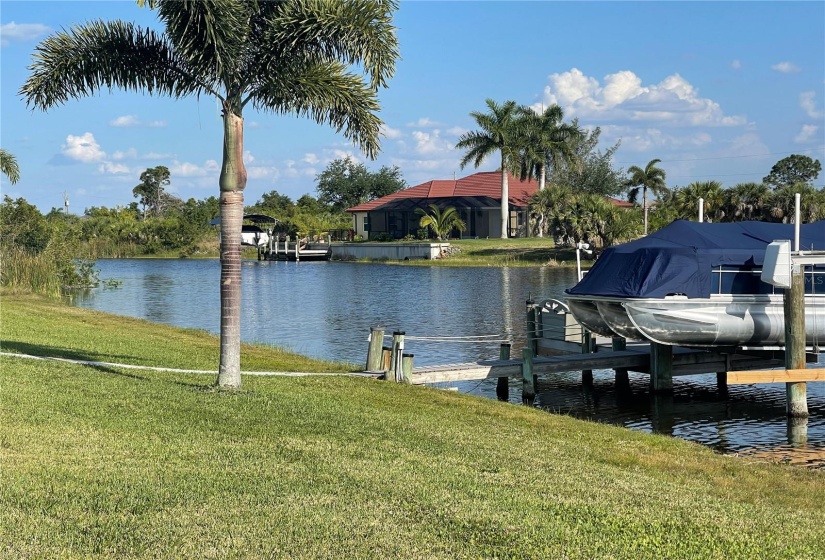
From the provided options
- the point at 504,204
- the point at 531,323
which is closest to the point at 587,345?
the point at 531,323

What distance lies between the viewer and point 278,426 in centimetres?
1134

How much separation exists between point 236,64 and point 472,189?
80.3 m

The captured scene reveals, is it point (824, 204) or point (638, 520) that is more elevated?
point (824, 204)

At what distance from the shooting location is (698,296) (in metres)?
18.8

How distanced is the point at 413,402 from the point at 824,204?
5228 cm

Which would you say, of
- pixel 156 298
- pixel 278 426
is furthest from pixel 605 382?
pixel 156 298

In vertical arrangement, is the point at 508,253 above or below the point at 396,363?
above

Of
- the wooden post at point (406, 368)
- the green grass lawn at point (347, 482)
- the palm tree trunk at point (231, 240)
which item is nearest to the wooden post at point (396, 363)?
the wooden post at point (406, 368)

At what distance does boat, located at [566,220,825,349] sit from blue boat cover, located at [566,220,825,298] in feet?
0.07

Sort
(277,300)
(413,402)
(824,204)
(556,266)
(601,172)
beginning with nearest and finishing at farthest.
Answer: (413,402), (277,300), (824,204), (556,266), (601,172)

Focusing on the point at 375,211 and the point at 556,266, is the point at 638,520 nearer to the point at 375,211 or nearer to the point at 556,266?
the point at 556,266

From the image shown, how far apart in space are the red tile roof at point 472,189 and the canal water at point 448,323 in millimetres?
16994

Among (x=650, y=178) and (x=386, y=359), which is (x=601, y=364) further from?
(x=650, y=178)

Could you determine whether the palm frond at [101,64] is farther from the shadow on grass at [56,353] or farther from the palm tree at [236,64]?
the shadow on grass at [56,353]
